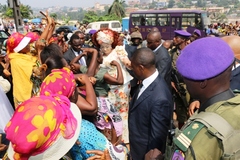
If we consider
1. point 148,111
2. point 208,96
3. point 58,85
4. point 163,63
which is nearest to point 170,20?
point 163,63

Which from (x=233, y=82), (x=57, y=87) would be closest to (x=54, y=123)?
(x=57, y=87)

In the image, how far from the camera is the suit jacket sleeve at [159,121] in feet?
7.43

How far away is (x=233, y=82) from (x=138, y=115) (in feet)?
3.23

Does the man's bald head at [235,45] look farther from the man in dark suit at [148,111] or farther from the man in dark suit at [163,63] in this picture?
the man in dark suit at [163,63]

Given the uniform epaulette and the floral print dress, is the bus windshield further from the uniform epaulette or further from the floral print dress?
the uniform epaulette

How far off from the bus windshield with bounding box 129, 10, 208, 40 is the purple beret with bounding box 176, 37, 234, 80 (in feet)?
58.4

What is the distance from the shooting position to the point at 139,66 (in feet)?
8.53

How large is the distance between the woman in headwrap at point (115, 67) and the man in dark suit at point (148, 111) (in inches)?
43.9

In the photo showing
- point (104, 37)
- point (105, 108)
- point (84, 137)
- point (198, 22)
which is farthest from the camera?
point (198, 22)

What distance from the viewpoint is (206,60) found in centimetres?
128

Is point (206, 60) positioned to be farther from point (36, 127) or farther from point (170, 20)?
point (170, 20)

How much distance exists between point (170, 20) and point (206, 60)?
65.2 feet

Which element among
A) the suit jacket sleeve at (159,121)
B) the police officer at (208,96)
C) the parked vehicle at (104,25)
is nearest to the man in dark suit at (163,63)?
the suit jacket sleeve at (159,121)

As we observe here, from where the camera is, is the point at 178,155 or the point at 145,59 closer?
the point at 178,155
